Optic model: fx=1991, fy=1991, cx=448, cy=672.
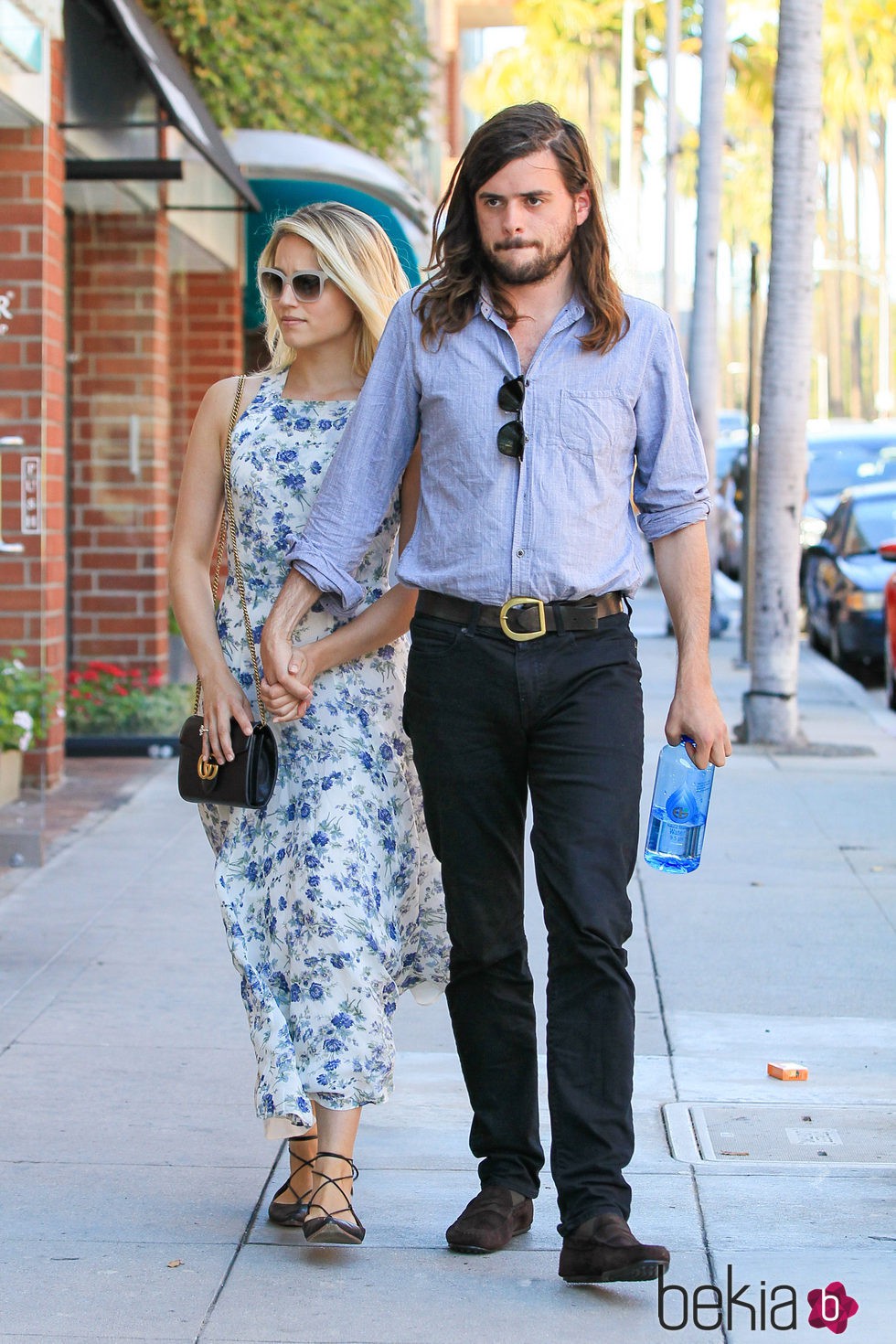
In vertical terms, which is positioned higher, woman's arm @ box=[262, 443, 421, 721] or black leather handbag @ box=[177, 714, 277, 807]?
woman's arm @ box=[262, 443, 421, 721]

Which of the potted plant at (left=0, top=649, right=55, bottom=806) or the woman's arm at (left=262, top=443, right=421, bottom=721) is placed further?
the potted plant at (left=0, top=649, right=55, bottom=806)

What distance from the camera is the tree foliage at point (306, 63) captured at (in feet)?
39.3

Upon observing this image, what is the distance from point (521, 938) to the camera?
3.81m

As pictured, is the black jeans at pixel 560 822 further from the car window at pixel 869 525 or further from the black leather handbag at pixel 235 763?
the car window at pixel 869 525

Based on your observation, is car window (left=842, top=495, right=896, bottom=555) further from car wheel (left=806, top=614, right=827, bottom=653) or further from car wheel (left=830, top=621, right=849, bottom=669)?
car wheel (left=806, top=614, right=827, bottom=653)

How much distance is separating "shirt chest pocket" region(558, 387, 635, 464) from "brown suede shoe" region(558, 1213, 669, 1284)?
137 centimetres

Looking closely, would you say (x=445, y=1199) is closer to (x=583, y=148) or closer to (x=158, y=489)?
(x=583, y=148)

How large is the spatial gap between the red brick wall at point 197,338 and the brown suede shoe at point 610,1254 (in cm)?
1085

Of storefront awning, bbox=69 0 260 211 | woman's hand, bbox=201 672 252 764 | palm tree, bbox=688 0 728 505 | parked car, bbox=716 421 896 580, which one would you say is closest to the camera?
woman's hand, bbox=201 672 252 764

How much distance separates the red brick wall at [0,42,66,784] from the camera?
8.73 m

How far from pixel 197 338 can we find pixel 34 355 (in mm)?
5407

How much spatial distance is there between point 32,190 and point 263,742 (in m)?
5.82

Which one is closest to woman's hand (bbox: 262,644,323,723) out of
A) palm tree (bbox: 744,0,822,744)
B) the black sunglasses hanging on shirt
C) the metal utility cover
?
the black sunglasses hanging on shirt

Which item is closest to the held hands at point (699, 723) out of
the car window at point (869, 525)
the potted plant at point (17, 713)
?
the potted plant at point (17, 713)
